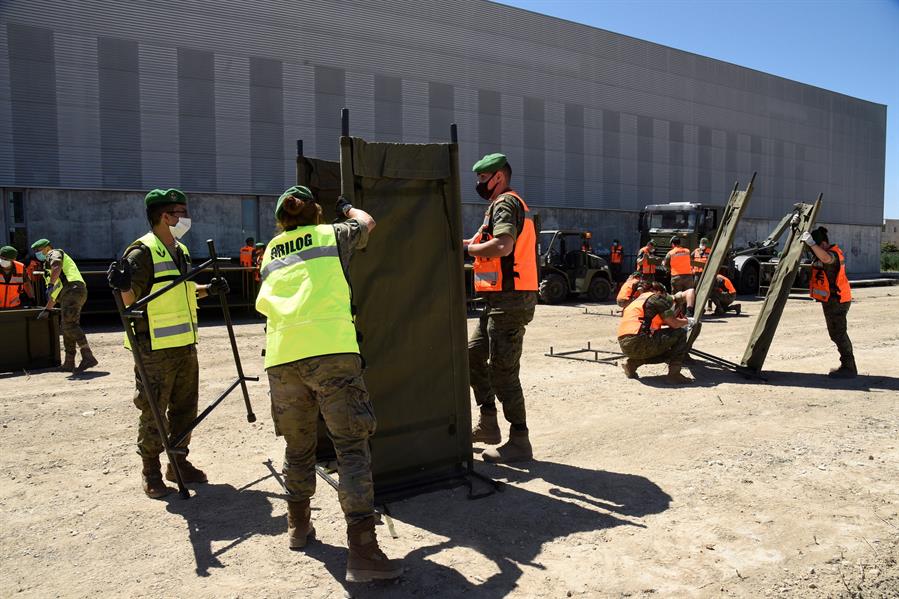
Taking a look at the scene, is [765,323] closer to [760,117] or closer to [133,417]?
[133,417]

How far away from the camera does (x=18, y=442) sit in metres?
5.31

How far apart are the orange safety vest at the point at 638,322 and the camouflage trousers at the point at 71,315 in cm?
688

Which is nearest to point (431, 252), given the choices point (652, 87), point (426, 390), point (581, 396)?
point (426, 390)

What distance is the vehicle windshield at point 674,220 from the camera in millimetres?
19672

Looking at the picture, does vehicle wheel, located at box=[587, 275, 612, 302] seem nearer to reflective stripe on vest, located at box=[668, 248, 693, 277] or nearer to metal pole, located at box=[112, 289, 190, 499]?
reflective stripe on vest, located at box=[668, 248, 693, 277]

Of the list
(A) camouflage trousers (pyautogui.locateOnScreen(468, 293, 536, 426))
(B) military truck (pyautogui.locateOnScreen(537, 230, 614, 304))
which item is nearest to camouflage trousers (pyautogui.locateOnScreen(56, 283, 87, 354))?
(A) camouflage trousers (pyautogui.locateOnScreen(468, 293, 536, 426))

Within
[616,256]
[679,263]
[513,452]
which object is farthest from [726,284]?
[513,452]

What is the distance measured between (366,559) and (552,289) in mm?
15546

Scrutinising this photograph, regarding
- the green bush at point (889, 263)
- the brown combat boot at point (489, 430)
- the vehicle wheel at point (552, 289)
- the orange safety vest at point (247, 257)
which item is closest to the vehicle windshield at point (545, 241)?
the vehicle wheel at point (552, 289)

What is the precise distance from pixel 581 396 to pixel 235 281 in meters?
10.3

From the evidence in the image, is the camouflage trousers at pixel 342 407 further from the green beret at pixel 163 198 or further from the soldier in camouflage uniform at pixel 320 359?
the green beret at pixel 163 198

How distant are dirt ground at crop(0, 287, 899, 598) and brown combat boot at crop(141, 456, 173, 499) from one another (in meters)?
0.08

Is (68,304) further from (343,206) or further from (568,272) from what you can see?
(568,272)

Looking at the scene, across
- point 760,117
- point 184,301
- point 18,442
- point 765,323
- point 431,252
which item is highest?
point 760,117
